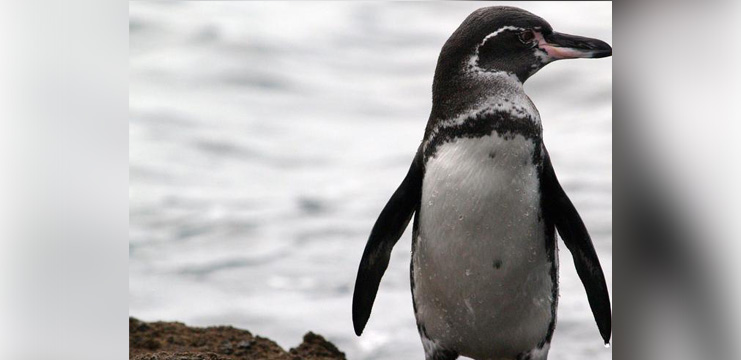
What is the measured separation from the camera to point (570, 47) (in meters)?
2.20

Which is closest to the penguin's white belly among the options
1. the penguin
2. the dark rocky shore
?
the penguin

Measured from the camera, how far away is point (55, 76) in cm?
258

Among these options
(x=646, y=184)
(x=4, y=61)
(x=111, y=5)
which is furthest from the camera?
(x=111, y=5)

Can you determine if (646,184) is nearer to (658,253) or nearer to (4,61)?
(658,253)

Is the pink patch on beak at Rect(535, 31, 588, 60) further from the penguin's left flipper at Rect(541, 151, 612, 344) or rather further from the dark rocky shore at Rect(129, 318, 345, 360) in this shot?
the dark rocky shore at Rect(129, 318, 345, 360)

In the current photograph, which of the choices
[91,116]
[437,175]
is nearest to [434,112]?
[437,175]

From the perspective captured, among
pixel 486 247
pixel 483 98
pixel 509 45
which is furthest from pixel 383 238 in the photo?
pixel 509 45

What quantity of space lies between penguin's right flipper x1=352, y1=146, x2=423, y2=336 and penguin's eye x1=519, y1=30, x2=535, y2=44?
42 cm

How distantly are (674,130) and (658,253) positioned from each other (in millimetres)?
350

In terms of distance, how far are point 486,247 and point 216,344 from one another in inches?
48.3

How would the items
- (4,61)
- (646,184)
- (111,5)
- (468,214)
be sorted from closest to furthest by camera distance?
(468,214) → (646,184) → (4,61) → (111,5)

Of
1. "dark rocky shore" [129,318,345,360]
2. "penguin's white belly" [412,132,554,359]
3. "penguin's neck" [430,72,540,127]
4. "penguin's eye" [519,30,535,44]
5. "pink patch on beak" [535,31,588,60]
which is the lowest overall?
"dark rocky shore" [129,318,345,360]

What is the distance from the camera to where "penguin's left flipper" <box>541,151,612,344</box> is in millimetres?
2256

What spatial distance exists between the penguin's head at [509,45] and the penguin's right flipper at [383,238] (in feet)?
0.99
